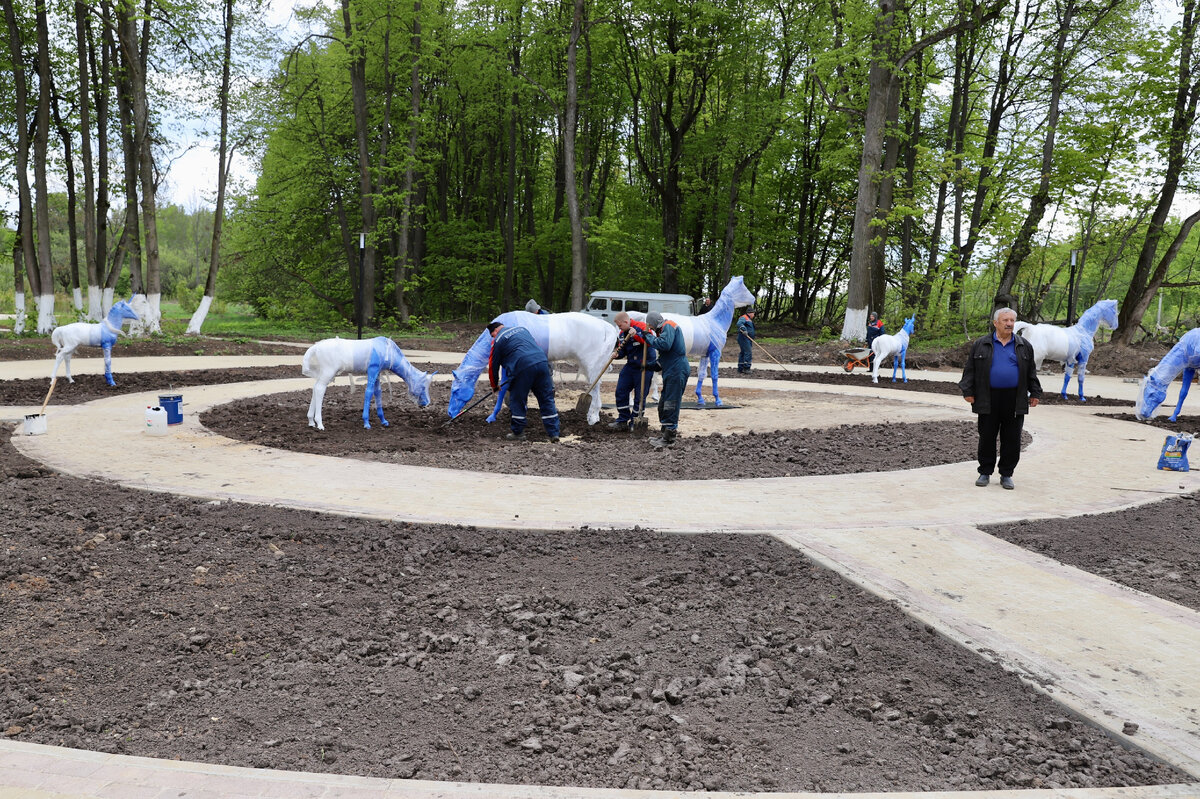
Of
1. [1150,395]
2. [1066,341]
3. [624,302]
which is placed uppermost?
[624,302]

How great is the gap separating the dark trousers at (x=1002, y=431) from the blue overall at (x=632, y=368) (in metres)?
4.18

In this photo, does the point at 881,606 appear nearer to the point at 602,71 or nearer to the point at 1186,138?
the point at 1186,138

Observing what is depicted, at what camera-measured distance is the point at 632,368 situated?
466 inches

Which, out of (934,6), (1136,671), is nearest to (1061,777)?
(1136,671)

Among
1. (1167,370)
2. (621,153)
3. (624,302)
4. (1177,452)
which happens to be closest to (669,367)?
(1177,452)

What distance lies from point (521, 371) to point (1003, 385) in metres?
5.60

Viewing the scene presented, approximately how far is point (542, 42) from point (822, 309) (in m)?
22.0

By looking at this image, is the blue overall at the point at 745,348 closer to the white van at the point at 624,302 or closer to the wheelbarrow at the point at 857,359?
the wheelbarrow at the point at 857,359

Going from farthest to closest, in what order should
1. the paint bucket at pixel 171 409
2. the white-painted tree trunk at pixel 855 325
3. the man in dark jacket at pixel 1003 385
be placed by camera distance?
the white-painted tree trunk at pixel 855 325, the paint bucket at pixel 171 409, the man in dark jacket at pixel 1003 385

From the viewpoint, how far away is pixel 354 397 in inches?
554

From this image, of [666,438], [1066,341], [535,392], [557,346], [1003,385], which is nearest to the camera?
[1003,385]

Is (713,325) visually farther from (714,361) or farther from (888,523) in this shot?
(888,523)

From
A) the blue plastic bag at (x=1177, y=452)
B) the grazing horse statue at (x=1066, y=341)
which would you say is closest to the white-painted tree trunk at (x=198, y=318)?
the grazing horse statue at (x=1066, y=341)

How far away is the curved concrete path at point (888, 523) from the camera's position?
10.5 feet
